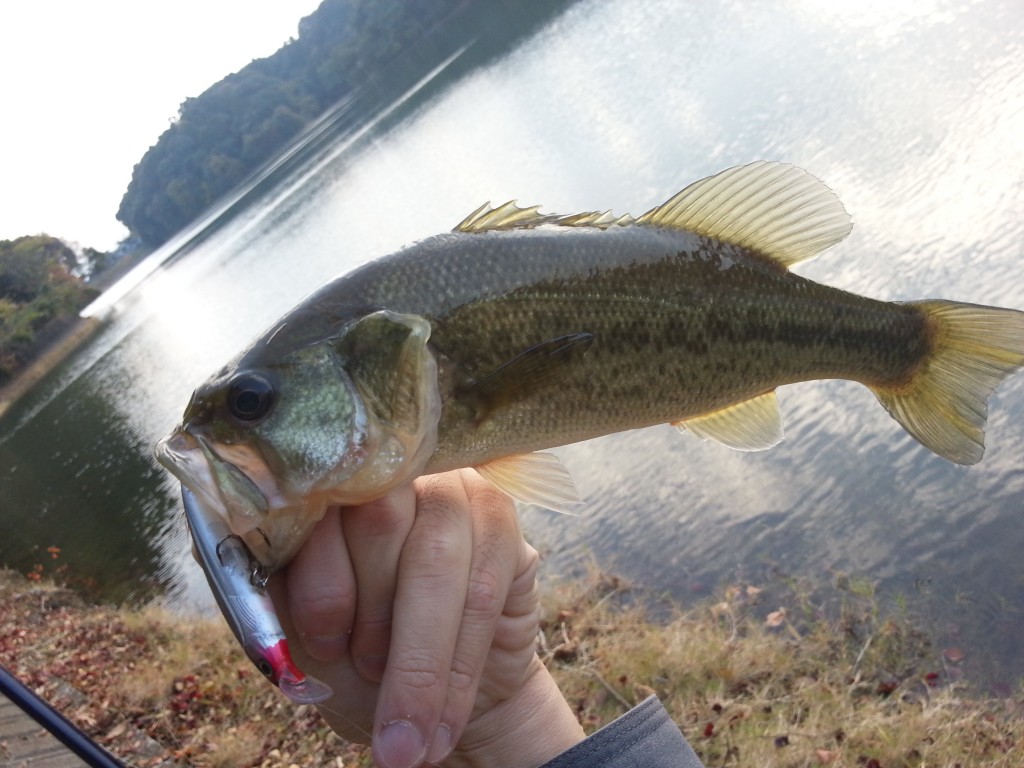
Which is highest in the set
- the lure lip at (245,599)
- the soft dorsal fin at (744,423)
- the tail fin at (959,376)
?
the lure lip at (245,599)

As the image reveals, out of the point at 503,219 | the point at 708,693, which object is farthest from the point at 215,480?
the point at 708,693

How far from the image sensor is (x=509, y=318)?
204 centimetres

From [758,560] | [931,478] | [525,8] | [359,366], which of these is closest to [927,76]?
[931,478]

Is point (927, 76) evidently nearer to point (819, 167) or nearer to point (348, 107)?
point (819, 167)

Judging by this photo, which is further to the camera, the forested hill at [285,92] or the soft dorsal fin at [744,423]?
the forested hill at [285,92]

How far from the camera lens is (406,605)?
1796 mm

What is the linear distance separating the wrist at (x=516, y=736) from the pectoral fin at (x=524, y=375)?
40.5 inches

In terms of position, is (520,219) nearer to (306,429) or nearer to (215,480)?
(306,429)

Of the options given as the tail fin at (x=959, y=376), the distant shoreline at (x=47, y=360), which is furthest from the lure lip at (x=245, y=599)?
the distant shoreline at (x=47, y=360)

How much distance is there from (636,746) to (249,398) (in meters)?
1.61

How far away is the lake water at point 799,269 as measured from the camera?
6668 millimetres

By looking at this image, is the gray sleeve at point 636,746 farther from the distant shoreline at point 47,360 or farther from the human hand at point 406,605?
the distant shoreline at point 47,360

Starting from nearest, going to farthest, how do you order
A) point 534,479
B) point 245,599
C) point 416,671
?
point 245,599
point 416,671
point 534,479

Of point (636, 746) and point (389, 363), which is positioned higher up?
point (389, 363)
